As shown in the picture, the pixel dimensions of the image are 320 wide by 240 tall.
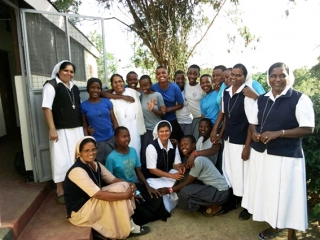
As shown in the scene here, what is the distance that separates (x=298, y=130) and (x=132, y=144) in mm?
2216

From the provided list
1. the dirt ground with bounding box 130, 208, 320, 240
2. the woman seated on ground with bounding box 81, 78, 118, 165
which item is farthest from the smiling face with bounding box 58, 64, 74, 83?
the dirt ground with bounding box 130, 208, 320, 240

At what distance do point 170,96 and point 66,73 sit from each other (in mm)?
1567

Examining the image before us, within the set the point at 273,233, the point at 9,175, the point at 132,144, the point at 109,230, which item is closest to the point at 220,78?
the point at 132,144

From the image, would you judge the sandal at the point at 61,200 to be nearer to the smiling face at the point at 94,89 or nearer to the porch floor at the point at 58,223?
the porch floor at the point at 58,223

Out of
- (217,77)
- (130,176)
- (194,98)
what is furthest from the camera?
(194,98)

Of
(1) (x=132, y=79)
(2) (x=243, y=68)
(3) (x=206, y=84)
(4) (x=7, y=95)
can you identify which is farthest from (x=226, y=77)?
(4) (x=7, y=95)

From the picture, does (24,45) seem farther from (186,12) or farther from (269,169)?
(186,12)

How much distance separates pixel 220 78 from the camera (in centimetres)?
392

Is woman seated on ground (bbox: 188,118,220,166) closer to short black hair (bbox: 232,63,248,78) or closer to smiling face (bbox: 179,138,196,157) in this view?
smiling face (bbox: 179,138,196,157)

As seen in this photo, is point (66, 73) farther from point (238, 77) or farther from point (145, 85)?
point (238, 77)

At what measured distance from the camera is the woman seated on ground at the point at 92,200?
107 inches

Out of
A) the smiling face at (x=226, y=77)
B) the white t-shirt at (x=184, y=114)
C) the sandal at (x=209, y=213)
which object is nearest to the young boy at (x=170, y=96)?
the white t-shirt at (x=184, y=114)

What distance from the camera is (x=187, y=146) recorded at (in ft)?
11.7

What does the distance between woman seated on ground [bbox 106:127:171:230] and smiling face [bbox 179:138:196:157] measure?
653 mm
